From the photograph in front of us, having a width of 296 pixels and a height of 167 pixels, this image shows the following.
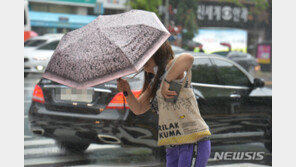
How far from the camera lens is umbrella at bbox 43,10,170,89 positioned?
2.47 m

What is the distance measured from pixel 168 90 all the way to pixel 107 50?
1.45ft

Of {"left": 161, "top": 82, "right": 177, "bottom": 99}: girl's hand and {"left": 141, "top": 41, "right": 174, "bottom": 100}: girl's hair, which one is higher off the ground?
{"left": 141, "top": 41, "right": 174, "bottom": 100}: girl's hair

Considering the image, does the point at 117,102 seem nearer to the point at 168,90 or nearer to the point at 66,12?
the point at 168,90

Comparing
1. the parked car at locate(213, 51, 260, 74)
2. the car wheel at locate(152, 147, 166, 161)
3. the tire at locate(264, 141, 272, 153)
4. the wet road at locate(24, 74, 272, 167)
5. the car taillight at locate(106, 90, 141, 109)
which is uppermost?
the parked car at locate(213, 51, 260, 74)

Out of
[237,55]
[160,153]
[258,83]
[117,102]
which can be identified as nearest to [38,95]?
[117,102]

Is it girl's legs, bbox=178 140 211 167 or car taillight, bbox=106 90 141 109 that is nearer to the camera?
girl's legs, bbox=178 140 211 167

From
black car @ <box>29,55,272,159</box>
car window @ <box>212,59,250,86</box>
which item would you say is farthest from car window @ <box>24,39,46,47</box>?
car window @ <box>212,59,250,86</box>

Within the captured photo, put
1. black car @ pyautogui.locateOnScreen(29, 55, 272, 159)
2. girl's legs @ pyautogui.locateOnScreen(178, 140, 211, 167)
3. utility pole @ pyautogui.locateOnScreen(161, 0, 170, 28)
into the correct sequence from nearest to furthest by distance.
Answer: girl's legs @ pyautogui.locateOnScreen(178, 140, 211, 167), black car @ pyautogui.locateOnScreen(29, 55, 272, 159), utility pole @ pyautogui.locateOnScreen(161, 0, 170, 28)

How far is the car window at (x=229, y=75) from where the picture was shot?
5797 mm

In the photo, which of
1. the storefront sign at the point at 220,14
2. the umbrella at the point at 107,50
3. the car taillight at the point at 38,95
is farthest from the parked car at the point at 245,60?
the umbrella at the point at 107,50

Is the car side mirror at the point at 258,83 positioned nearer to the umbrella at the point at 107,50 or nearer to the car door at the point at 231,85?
the car door at the point at 231,85

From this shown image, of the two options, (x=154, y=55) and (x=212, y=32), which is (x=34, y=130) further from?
(x=212, y=32)

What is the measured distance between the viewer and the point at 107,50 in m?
2.49

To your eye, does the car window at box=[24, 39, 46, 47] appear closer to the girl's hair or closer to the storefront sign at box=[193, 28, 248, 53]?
the storefront sign at box=[193, 28, 248, 53]
